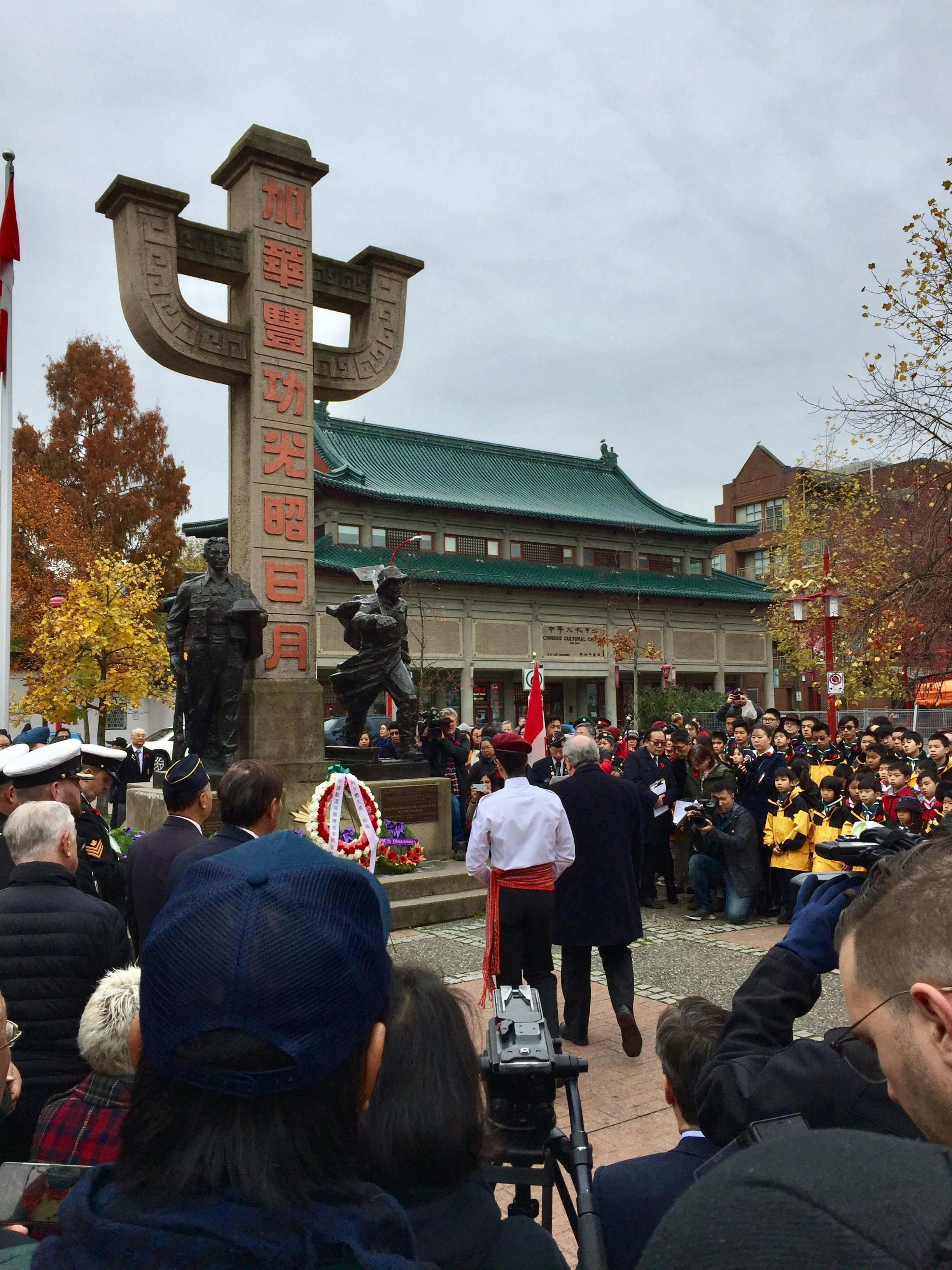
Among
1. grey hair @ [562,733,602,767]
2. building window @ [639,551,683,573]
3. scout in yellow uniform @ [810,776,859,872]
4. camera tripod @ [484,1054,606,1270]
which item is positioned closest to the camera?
camera tripod @ [484,1054,606,1270]

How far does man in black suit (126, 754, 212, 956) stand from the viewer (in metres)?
3.86

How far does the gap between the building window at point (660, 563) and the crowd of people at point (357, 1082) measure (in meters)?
37.2

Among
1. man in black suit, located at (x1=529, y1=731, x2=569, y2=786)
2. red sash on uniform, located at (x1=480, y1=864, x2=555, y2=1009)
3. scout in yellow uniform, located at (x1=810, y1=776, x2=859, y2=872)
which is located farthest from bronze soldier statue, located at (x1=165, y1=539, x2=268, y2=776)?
scout in yellow uniform, located at (x1=810, y1=776, x2=859, y2=872)

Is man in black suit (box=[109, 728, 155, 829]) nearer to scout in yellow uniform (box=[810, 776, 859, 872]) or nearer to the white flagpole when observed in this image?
the white flagpole

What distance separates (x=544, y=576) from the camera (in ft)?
116

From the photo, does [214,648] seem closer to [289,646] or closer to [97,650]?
[289,646]

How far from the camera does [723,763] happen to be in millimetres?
9062

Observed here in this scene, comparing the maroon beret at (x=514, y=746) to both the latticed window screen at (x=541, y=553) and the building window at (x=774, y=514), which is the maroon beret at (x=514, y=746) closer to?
the latticed window screen at (x=541, y=553)

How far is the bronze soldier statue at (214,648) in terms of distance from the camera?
9.39 metres

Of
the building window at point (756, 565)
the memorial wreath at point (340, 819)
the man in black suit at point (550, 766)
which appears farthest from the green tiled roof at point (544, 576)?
the memorial wreath at point (340, 819)

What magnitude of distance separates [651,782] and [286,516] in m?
4.97

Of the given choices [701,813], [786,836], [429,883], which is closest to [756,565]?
[701,813]

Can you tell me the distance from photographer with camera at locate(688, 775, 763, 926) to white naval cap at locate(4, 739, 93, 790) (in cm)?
588

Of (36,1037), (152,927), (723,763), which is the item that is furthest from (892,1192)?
(723,763)
